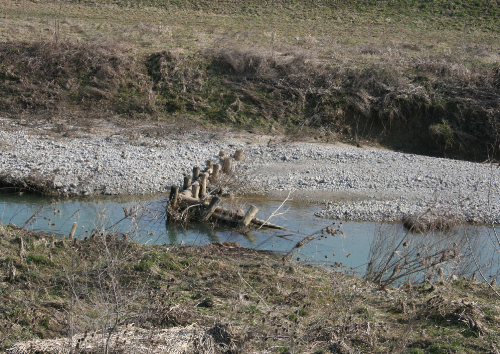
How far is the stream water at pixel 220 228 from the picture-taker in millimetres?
10852

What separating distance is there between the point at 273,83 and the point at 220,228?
39.6 feet

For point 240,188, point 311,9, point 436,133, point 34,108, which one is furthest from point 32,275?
point 311,9

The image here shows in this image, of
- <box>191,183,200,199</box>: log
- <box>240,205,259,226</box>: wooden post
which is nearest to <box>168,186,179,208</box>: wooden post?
<box>191,183,200,199</box>: log

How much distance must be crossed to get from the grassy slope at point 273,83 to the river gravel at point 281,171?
282cm

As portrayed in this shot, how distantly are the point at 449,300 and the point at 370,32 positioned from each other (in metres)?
27.1

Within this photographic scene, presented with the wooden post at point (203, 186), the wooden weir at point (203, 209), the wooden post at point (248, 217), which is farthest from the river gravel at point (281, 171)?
the wooden post at point (248, 217)

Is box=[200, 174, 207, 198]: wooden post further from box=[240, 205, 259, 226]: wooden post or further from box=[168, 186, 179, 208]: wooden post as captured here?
box=[240, 205, 259, 226]: wooden post

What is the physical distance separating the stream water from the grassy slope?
7554mm

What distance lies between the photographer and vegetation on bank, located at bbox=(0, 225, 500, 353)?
19.8 feet

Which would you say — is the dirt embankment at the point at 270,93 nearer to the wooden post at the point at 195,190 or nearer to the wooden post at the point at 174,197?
the wooden post at the point at 195,190

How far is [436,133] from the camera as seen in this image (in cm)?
2044

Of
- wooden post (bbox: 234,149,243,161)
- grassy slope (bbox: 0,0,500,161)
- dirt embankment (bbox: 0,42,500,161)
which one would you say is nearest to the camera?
wooden post (bbox: 234,149,243,161)

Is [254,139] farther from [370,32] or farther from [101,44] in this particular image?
[370,32]

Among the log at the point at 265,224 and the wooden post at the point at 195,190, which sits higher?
the wooden post at the point at 195,190
